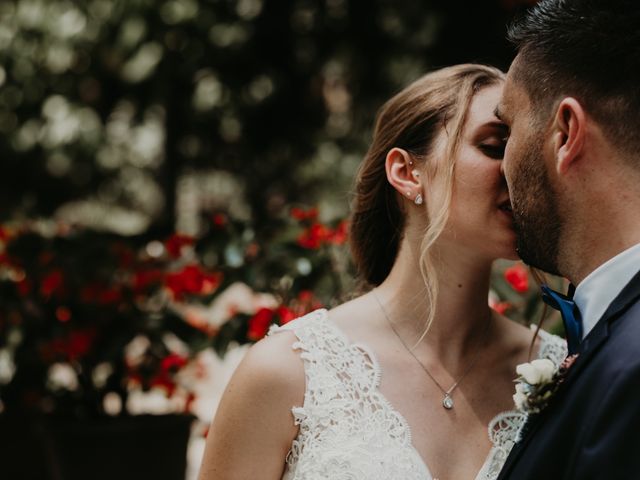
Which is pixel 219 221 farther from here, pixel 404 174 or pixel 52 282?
pixel 404 174

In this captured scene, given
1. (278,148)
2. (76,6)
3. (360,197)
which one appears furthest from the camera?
(278,148)

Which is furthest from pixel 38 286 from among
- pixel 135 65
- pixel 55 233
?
pixel 135 65

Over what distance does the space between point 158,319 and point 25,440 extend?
1.52 m

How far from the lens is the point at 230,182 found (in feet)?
24.0

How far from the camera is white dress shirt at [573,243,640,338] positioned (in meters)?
1.51

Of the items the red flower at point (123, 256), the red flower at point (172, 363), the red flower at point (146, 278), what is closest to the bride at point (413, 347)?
the red flower at point (172, 363)

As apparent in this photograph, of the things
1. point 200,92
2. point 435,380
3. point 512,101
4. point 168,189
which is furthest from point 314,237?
point 168,189

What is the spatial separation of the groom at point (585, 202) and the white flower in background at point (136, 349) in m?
2.69

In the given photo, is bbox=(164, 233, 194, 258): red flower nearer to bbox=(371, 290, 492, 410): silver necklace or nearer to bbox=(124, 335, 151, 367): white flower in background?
bbox=(124, 335, 151, 367): white flower in background

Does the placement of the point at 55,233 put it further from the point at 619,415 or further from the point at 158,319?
the point at 619,415

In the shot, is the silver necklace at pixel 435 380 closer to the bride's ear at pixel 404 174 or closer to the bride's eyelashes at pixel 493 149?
the bride's ear at pixel 404 174

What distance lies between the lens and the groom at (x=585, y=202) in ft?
4.67

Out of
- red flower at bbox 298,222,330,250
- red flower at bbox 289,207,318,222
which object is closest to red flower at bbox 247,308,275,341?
red flower at bbox 298,222,330,250

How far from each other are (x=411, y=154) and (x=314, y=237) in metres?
0.90
